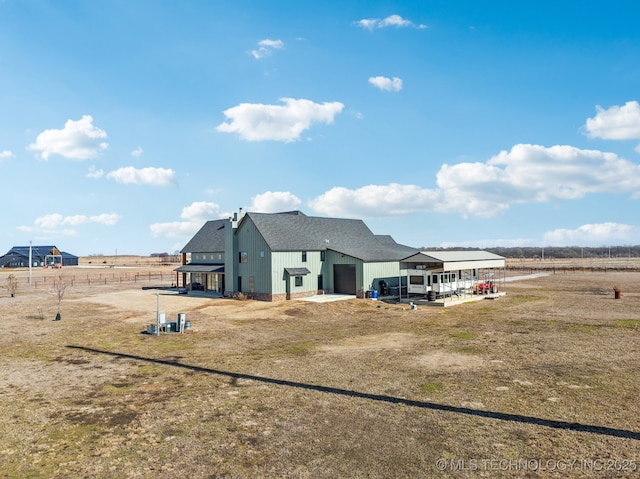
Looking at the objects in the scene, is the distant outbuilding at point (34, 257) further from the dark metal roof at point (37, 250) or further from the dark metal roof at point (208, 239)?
the dark metal roof at point (208, 239)

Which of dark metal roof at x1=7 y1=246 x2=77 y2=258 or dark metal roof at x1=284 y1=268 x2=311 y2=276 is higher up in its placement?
dark metal roof at x1=7 y1=246 x2=77 y2=258

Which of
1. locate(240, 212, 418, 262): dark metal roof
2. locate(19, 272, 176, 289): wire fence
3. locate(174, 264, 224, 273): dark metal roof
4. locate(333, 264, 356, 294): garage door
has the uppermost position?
locate(240, 212, 418, 262): dark metal roof

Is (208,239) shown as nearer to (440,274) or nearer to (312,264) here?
(312,264)

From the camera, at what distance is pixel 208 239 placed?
54.0 meters

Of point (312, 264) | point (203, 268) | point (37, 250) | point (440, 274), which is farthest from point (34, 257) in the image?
point (440, 274)

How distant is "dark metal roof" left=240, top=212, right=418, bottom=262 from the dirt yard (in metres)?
17.0

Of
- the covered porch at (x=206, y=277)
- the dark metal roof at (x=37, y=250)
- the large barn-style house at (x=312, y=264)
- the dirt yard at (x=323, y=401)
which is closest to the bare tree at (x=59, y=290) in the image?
the dirt yard at (x=323, y=401)

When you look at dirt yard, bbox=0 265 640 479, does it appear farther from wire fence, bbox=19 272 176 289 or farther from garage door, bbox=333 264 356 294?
wire fence, bbox=19 272 176 289

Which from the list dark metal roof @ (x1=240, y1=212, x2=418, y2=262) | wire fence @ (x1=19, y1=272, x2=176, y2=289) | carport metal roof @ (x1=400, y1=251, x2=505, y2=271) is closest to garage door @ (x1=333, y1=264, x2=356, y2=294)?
dark metal roof @ (x1=240, y1=212, x2=418, y2=262)

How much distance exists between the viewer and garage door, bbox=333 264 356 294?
140 feet

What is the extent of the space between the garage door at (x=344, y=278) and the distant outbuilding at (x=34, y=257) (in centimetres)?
10887

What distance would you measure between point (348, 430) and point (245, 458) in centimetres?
287

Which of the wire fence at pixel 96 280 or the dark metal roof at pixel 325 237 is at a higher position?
the dark metal roof at pixel 325 237

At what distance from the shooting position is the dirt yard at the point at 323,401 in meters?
9.15
